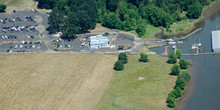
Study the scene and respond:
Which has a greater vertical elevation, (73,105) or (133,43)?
(133,43)

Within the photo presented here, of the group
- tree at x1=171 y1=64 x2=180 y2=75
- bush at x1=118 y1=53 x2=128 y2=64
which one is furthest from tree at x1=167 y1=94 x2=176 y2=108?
bush at x1=118 y1=53 x2=128 y2=64

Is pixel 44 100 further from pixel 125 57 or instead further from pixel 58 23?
pixel 58 23

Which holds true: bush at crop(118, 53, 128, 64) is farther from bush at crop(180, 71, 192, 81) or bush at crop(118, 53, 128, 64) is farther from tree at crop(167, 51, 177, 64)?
bush at crop(180, 71, 192, 81)

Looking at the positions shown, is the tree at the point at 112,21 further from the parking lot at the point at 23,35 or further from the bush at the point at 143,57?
the bush at the point at 143,57

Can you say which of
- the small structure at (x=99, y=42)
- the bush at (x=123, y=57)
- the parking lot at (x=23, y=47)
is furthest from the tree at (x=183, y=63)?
the parking lot at (x=23, y=47)

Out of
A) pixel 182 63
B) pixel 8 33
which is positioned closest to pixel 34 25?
pixel 8 33

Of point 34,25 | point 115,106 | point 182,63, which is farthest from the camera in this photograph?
point 34,25
